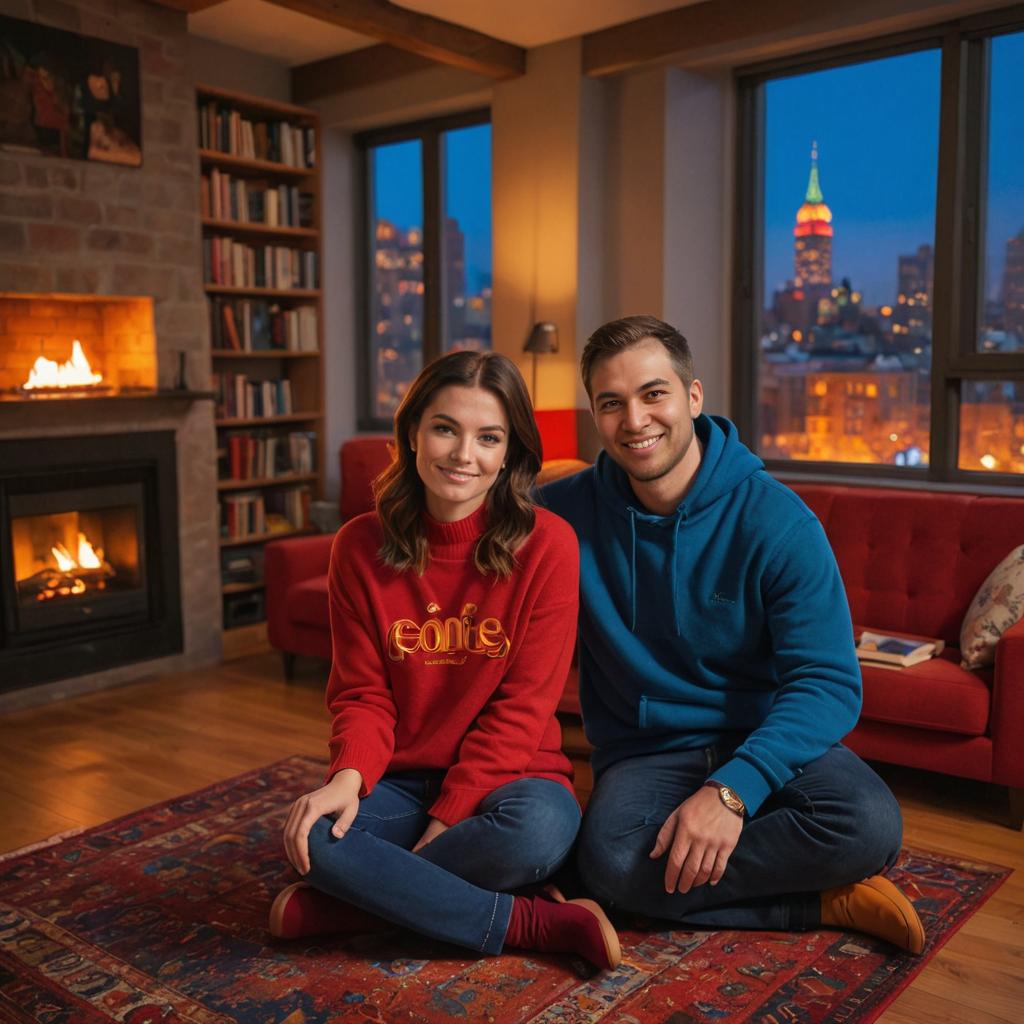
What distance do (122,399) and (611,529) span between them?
2.62m

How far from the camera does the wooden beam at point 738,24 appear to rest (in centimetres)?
425

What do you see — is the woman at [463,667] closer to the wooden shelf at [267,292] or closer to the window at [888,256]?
the window at [888,256]

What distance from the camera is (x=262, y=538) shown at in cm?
565

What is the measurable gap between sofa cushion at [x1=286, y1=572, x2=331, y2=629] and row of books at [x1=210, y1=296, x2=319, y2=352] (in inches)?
65.9

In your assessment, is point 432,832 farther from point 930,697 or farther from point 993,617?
point 993,617

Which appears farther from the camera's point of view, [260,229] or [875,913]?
[260,229]

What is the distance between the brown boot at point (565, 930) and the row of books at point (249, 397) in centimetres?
Result: 381

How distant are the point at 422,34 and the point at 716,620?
11.1 feet

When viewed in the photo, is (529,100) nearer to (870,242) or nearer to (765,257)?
(765,257)

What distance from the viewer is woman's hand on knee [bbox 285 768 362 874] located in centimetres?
198

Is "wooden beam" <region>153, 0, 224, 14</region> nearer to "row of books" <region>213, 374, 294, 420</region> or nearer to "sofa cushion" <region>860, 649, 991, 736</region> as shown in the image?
"row of books" <region>213, 374, 294, 420</region>

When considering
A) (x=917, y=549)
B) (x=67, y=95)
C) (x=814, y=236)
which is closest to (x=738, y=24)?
(x=814, y=236)

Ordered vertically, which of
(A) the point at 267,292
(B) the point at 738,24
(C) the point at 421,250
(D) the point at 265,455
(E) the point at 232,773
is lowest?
(E) the point at 232,773

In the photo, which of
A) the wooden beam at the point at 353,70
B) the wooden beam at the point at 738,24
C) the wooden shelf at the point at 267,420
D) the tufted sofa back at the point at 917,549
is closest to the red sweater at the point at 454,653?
the tufted sofa back at the point at 917,549
